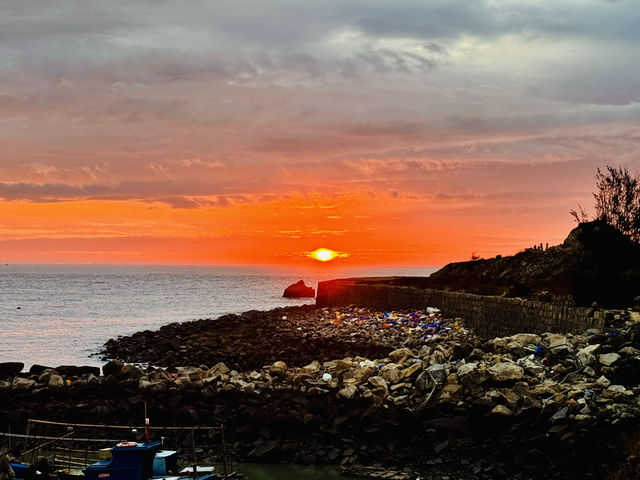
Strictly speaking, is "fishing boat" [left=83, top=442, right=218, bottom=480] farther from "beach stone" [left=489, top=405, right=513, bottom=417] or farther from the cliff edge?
the cliff edge

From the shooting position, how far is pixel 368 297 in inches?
1724

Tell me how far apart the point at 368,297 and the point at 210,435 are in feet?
89.6

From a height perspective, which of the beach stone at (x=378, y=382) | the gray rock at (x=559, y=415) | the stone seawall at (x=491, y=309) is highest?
the stone seawall at (x=491, y=309)

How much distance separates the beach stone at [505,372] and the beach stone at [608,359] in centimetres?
224

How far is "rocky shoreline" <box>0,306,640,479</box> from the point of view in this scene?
1557 centimetres

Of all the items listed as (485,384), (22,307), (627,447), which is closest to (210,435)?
(485,384)

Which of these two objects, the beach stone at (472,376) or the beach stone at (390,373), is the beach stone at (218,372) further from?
the beach stone at (472,376)

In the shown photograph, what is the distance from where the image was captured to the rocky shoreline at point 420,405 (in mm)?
15570

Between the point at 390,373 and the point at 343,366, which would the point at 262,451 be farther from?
the point at 343,366

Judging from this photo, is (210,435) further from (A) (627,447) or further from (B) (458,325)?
(B) (458,325)

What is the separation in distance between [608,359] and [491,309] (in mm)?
11105

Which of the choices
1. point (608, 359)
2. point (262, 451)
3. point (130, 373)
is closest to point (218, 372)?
point (130, 373)

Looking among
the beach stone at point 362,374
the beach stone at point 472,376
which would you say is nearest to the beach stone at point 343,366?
the beach stone at point 362,374

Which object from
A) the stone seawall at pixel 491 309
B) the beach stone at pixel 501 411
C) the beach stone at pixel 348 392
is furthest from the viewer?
the stone seawall at pixel 491 309
